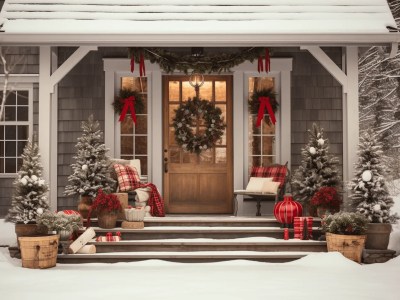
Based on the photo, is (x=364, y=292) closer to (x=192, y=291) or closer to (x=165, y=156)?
(x=192, y=291)

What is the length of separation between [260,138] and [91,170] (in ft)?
9.70

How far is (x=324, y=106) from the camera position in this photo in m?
9.91

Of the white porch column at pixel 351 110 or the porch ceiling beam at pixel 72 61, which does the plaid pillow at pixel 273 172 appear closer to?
the white porch column at pixel 351 110

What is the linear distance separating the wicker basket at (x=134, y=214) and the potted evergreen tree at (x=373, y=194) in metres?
2.91

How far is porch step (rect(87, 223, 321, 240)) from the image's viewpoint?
813 centimetres

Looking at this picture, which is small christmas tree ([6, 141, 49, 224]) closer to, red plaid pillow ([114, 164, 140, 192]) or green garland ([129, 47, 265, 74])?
red plaid pillow ([114, 164, 140, 192])

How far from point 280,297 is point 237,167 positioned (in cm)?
426

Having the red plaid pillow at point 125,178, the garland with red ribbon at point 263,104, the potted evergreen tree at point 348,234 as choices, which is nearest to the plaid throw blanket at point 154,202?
the red plaid pillow at point 125,178

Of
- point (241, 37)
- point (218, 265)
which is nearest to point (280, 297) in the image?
point (218, 265)

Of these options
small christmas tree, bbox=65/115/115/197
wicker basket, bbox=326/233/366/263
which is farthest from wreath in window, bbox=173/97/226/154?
wicker basket, bbox=326/233/366/263

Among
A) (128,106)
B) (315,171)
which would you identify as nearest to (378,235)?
(315,171)

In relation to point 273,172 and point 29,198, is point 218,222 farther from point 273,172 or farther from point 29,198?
point 29,198

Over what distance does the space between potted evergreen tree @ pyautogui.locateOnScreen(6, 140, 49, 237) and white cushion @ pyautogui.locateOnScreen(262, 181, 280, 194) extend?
3.27 m

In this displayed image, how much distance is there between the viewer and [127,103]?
9719 mm
